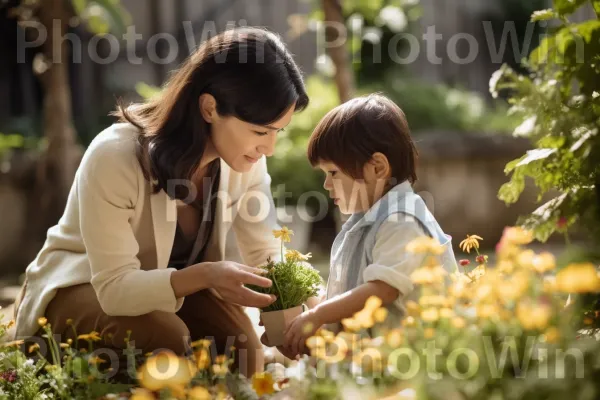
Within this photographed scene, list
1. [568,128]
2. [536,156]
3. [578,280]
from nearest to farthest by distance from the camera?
1. [578,280]
2. [568,128]
3. [536,156]

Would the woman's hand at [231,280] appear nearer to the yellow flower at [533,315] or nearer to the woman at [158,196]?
the woman at [158,196]

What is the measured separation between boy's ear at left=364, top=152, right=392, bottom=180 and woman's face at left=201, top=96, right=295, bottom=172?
32 cm

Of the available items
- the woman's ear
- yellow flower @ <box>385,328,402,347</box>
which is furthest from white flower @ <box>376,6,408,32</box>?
yellow flower @ <box>385,328,402,347</box>

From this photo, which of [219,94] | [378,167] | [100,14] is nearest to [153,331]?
[219,94]

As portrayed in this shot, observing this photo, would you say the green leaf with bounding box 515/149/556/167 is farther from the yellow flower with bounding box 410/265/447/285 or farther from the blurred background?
the blurred background

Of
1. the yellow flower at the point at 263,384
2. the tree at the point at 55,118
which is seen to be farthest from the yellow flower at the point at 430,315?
the tree at the point at 55,118

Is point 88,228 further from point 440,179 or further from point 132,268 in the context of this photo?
point 440,179

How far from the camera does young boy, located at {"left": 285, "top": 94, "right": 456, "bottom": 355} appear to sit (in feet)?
8.11

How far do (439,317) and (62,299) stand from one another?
1.51 m

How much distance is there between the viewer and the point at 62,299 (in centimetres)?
291

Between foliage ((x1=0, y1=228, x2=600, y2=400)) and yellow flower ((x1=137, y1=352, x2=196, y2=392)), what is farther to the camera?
yellow flower ((x1=137, y1=352, x2=196, y2=392))

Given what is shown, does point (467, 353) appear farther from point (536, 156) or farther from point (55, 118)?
point (55, 118)

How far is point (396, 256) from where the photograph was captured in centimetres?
244

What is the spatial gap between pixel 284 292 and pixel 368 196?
409 millimetres
